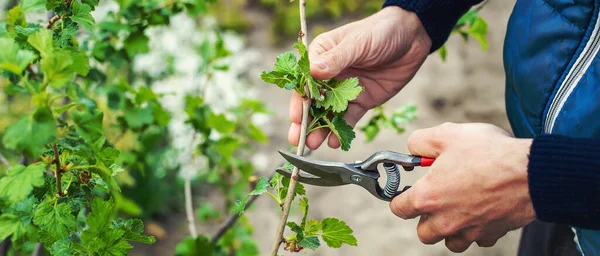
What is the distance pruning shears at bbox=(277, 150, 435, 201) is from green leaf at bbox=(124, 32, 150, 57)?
0.64 m

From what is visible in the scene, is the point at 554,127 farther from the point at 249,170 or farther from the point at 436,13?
the point at 249,170

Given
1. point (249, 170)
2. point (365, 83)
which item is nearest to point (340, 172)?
point (365, 83)

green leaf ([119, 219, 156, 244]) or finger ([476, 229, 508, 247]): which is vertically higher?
green leaf ([119, 219, 156, 244])

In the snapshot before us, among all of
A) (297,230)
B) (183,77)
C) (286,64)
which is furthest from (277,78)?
(183,77)

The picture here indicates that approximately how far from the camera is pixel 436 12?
4.76 ft

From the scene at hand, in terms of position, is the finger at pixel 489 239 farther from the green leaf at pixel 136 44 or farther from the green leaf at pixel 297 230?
the green leaf at pixel 136 44

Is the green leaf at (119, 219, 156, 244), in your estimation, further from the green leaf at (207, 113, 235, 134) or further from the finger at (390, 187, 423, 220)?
the green leaf at (207, 113, 235, 134)

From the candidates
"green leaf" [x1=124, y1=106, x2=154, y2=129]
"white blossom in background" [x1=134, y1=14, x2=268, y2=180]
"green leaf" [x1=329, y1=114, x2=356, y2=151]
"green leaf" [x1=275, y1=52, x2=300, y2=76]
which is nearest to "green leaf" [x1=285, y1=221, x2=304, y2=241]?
"green leaf" [x1=329, y1=114, x2=356, y2=151]

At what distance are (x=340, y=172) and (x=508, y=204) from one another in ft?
1.03

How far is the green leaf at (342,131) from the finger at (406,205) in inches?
5.1

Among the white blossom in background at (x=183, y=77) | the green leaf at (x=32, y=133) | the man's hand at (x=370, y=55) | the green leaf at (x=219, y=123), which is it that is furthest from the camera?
the white blossom in background at (x=183, y=77)

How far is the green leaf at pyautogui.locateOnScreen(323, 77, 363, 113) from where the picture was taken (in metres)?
1.05

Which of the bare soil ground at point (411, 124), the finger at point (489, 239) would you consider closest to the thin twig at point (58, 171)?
the finger at point (489, 239)

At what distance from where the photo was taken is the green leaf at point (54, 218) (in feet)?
3.06
